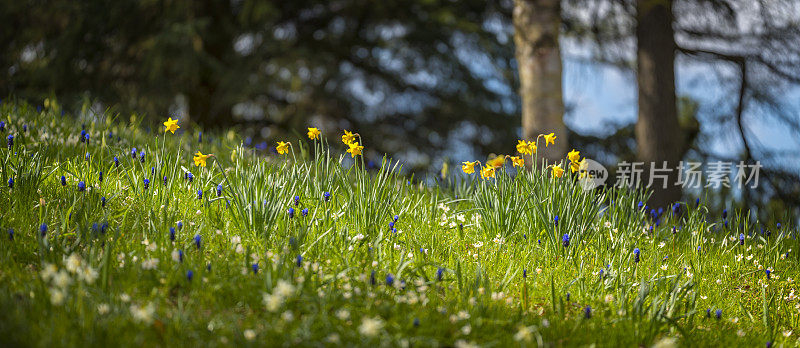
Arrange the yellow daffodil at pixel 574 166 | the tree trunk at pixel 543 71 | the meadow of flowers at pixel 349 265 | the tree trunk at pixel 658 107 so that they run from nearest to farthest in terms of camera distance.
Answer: the meadow of flowers at pixel 349 265, the yellow daffodil at pixel 574 166, the tree trunk at pixel 543 71, the tree trunk at pixel 658 107

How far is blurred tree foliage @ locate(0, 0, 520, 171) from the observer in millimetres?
8961

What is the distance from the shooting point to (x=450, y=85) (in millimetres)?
9914

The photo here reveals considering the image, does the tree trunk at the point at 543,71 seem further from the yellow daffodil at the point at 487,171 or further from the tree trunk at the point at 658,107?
the yellow daffodil at the point at 487,171

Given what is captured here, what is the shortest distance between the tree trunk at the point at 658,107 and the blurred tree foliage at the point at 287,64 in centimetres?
252

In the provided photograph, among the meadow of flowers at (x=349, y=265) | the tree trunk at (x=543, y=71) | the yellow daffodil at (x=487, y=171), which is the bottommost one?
the meadow of flowers at (x=349, y=265)

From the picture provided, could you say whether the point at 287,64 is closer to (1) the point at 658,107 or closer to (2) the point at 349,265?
(1) the point at 658,107

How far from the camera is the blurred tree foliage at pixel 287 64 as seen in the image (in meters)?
8.96

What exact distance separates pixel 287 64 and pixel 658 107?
17.3 ft

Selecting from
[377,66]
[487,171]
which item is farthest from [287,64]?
[487,171]

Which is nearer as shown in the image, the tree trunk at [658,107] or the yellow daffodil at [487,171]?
the yellow daffodil at [487,171]

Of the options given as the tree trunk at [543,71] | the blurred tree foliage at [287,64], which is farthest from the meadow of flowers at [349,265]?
the blurred tree foliage at [287,64]

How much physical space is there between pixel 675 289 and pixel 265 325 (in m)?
2.10

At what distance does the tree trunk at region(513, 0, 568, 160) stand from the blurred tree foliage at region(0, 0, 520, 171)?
6.83 ft

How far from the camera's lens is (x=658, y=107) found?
730 cm
